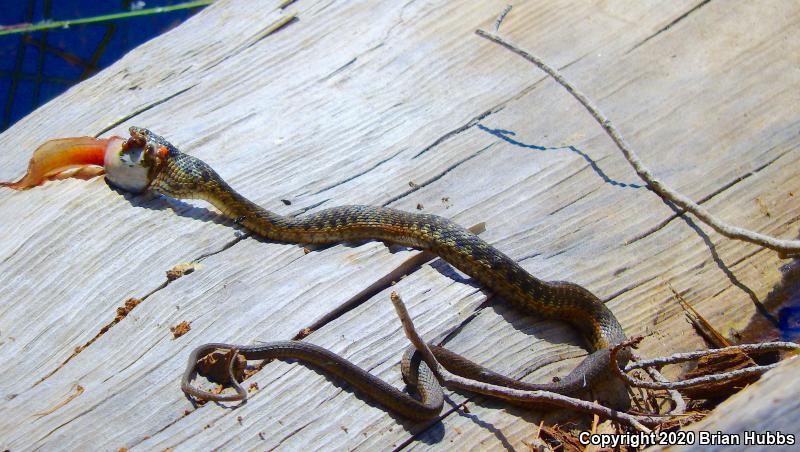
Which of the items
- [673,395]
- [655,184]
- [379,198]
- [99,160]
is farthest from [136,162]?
[673,395]

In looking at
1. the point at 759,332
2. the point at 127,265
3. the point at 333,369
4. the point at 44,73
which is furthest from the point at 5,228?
the point at 44,73

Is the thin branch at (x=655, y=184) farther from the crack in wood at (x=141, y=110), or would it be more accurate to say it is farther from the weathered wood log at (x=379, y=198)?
the crack in wood at (x=141, y=110)

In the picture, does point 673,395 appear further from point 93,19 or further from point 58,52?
point 58,52

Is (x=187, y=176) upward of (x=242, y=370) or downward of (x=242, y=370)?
upward

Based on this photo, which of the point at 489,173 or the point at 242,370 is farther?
the point at 489,173

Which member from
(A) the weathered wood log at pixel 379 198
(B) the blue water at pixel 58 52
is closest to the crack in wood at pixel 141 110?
(A) the weathered wood log at pixel 379 198

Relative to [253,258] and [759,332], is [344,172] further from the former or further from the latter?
[759,332]
